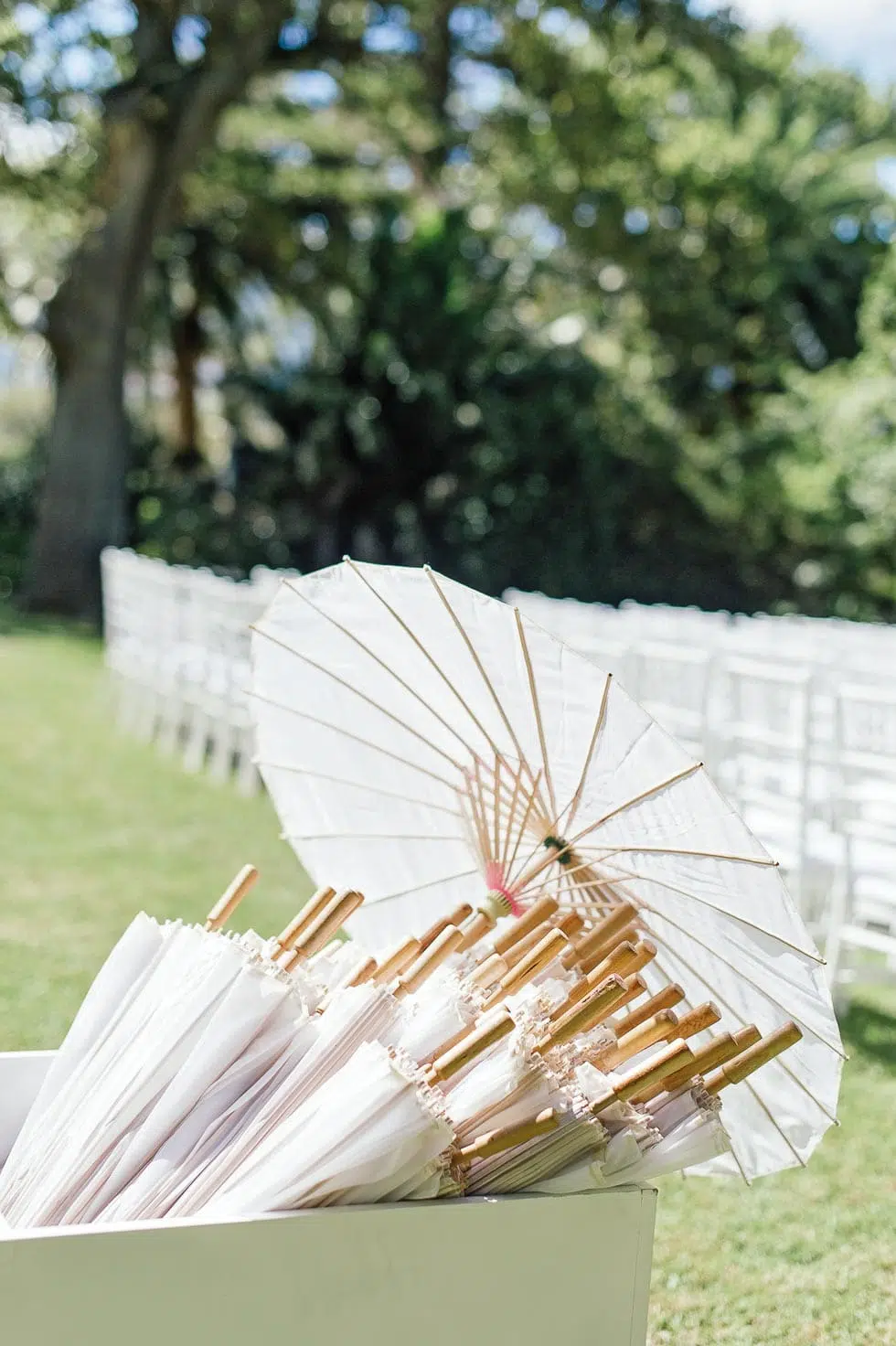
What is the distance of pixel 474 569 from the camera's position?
19031 millimetres

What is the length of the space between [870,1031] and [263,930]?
86.5 inches

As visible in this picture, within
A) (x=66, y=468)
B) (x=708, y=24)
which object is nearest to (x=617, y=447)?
(x=708, y=24)

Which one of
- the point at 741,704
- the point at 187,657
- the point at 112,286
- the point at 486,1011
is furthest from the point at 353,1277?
the point at 112,286

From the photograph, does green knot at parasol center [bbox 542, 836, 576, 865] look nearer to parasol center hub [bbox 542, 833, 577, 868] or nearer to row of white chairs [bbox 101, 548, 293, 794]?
parasol center hub [bbox 542, 833, 577, 868]

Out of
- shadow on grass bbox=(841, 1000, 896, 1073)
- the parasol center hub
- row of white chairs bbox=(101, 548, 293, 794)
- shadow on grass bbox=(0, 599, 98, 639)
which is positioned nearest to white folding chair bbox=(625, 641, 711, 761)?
shadow on grass bbox=(841, 1000, 896, 1073)

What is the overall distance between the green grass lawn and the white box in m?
0.08

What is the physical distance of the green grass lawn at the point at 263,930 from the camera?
3.22m

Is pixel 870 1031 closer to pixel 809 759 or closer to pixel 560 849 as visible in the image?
pixel 809 759

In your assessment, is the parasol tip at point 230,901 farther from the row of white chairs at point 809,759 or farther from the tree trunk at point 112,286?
the tree trunk at point 112,286

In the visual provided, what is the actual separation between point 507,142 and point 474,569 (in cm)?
532

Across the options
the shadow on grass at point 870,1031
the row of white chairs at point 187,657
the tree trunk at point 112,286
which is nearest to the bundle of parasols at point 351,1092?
the shadow on grass at point 870,1031

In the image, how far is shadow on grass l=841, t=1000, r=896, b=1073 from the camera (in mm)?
4832

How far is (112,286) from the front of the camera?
674 inches

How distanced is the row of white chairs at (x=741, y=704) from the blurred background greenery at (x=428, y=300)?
25.0ft
